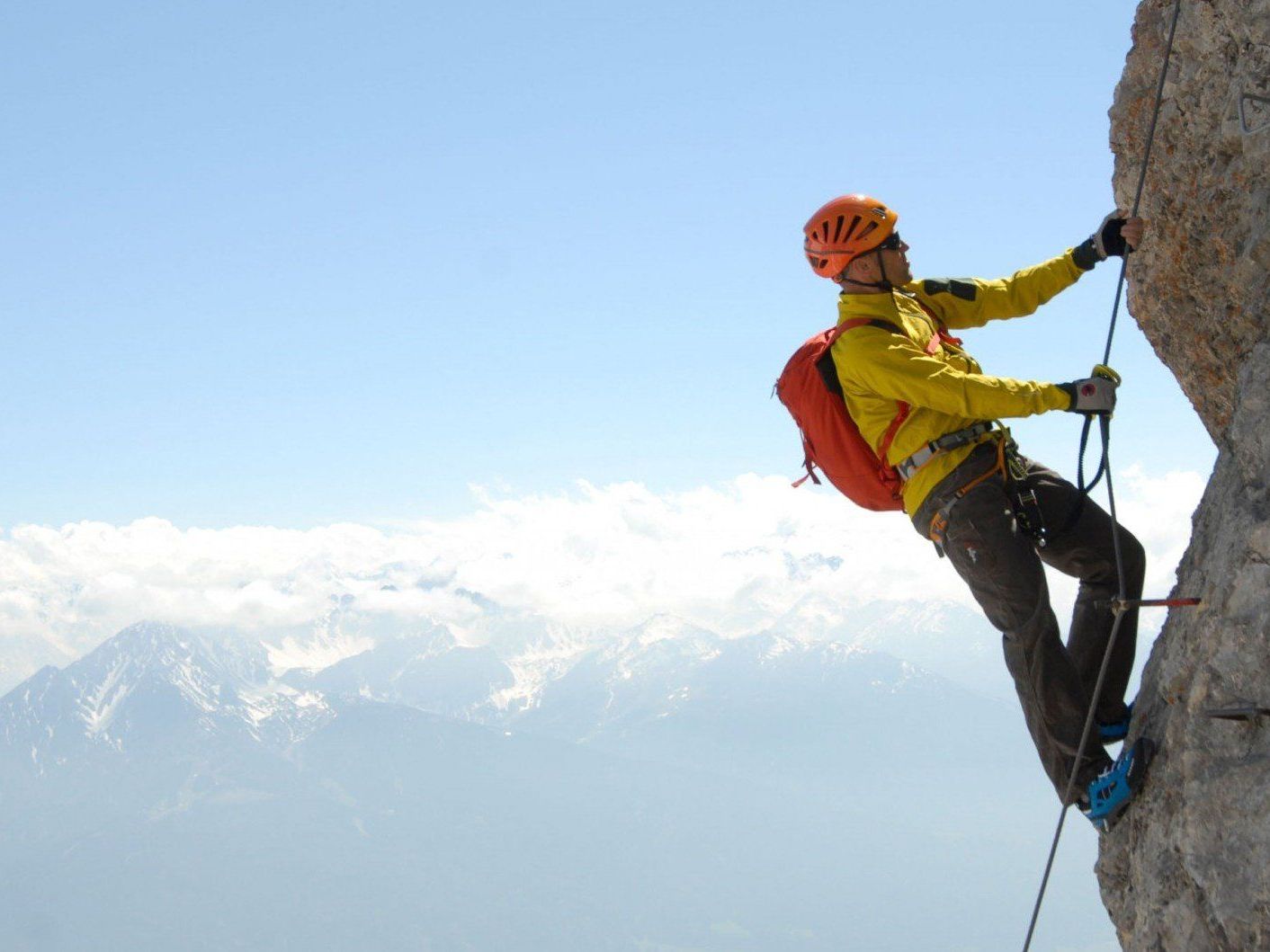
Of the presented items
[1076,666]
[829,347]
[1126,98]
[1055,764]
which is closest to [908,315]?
[829,347]

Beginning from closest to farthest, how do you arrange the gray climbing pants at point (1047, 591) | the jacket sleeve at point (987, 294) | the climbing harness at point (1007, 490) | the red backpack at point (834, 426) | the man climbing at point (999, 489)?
the man climbing at point (999, 489) → the gray climbing pants at point (1047, 591) → the climbing harness at point (1007, 490) → the red backpack at point (834, 426) → the jacket sleeve at point (987, 294)

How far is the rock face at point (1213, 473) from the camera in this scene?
447 centimetres

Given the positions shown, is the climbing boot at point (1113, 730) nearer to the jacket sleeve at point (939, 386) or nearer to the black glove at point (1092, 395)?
the black glove at point (1092, 395)

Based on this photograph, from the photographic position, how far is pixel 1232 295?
569 centimetres

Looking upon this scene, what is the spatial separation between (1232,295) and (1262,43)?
1.27 metres

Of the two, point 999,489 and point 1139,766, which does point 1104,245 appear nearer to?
point 999,489

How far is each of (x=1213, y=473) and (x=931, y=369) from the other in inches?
67.9

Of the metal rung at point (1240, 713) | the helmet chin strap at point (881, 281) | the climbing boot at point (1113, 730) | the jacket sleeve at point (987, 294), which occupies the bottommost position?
the metal rung at point (1240, 713)

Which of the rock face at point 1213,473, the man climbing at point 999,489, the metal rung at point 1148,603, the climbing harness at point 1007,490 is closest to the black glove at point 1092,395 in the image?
the man climbing at point 999,489

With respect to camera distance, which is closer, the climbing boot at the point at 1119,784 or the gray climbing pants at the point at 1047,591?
the climbing boot at the point at 1119,784

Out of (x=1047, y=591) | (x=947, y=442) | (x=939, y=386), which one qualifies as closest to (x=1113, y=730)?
(x=1047, y=591)

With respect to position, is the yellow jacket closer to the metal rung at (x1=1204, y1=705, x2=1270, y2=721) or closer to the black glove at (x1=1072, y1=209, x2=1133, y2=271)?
the black glove at (x1=1072, y1=209, x2=1133, y2=271)

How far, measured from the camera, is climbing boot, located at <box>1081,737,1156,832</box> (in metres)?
5.32

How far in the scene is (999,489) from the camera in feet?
19.2
